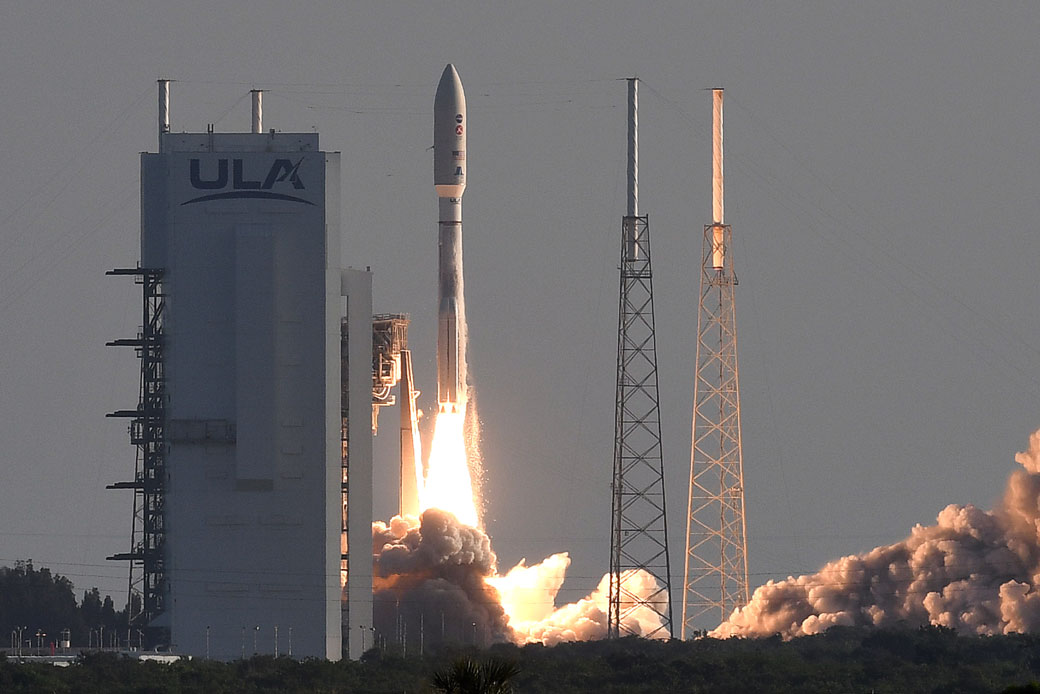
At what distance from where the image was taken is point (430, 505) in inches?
3871

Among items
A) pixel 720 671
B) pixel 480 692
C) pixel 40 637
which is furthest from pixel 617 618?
pixel 480 692

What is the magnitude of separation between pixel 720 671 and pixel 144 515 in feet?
65.2

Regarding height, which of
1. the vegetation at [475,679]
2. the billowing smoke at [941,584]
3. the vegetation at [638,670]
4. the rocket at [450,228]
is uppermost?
the rocket at [450,228]

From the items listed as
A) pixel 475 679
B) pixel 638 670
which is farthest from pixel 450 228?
pixel 475 679

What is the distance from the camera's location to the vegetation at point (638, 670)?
80.2 meters

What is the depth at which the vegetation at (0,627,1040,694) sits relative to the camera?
8025 centimetres

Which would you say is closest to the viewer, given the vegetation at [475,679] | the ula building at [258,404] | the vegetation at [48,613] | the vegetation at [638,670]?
the vegetation at [475,679]

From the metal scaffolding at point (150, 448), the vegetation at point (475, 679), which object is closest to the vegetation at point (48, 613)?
the metal scaffolding at point (150, 448)

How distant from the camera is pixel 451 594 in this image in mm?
94750

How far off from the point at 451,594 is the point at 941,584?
48.5 ft

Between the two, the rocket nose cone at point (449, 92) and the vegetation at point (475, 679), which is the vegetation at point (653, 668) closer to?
the rocket nose cone at point (449, 92)

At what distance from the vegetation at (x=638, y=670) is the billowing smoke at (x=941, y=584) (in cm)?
337

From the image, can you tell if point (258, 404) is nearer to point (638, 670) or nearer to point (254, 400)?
point (254, 400)

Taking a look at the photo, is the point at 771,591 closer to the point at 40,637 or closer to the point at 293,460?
the point at 293,460
